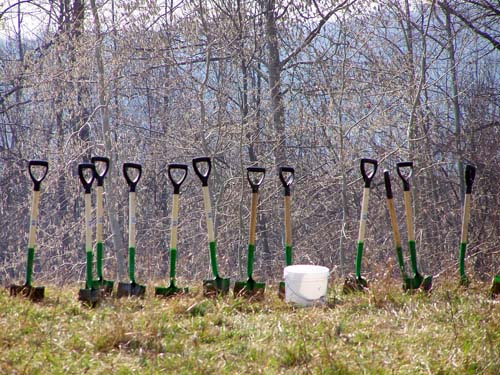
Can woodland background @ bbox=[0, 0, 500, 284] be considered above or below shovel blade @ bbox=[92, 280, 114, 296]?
above

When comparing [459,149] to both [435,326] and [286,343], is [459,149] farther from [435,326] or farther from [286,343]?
[286,343]

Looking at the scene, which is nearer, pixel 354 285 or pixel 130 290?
pixel 130 290

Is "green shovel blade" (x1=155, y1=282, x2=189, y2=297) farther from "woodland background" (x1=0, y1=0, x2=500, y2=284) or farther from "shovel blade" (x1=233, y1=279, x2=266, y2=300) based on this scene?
"woodland background" (x1=0, y1=0, x2=500, y2=284)

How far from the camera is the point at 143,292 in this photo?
5.23m

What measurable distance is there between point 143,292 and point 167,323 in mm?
901

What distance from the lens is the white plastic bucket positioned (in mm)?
4984

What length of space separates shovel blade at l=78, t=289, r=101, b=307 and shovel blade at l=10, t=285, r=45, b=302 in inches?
12.1

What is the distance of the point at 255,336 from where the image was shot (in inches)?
167

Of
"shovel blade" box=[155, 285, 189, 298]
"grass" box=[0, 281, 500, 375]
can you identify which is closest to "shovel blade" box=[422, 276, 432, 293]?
"grass" box=[0, 281, 500, 375]

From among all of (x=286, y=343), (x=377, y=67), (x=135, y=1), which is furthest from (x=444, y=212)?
(x=286, y=343)

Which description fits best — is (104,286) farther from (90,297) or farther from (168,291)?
(168,291)

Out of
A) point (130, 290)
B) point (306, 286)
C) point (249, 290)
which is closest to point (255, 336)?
point (306, 286)

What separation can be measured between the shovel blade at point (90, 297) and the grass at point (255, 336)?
2.6 inches

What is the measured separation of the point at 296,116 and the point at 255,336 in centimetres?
655
